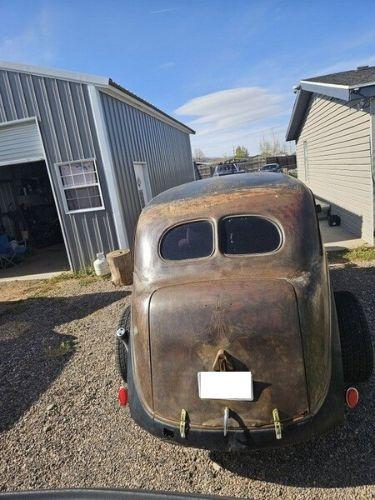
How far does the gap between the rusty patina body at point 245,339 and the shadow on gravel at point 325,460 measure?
18.8 inches

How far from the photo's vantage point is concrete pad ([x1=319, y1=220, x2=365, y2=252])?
786 centimetres

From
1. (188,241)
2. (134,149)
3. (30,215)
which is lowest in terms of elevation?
(30,215)

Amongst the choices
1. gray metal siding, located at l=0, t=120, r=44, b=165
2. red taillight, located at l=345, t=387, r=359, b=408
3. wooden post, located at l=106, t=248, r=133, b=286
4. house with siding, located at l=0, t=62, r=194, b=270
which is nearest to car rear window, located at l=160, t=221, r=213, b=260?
red taillight, located at l=345, t=387, r=359, b=408

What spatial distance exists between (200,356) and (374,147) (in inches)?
253

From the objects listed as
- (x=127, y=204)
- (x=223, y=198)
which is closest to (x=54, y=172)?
(x=127, y=204)

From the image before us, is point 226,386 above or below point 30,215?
below

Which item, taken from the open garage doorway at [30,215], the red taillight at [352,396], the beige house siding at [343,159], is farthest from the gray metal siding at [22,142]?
the red taillight at [352,396]

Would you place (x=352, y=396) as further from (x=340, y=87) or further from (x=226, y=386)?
(x=340, y=87)

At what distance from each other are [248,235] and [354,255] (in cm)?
509

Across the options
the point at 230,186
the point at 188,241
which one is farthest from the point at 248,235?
the point at 230,186

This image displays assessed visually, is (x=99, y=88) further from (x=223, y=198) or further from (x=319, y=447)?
(x=319, y=447)

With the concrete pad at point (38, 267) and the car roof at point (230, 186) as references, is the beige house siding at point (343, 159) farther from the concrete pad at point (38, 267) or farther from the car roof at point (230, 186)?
the concrete pad at point (38, 267)

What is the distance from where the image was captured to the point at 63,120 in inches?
321

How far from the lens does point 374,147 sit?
6.98 meters
